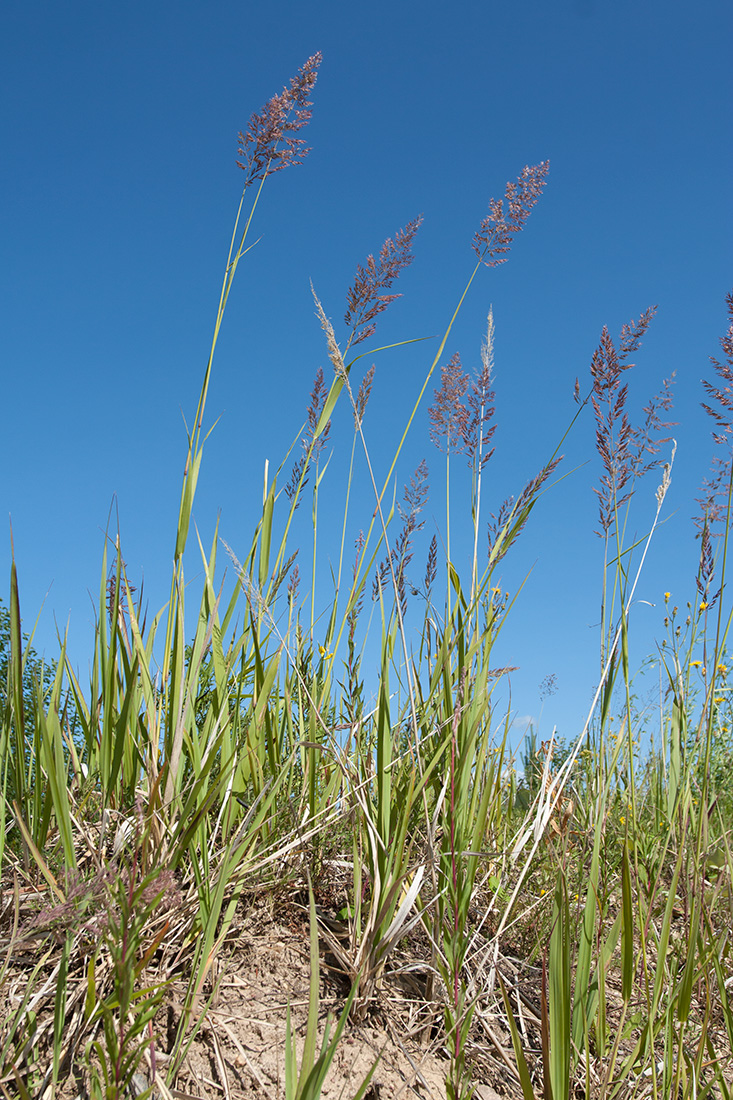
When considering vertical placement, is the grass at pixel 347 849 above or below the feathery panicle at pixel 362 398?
below

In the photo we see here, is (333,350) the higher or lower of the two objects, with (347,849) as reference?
higher

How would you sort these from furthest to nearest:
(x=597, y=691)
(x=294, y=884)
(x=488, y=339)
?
(x=488, y=339) < (x=294, y=884) < (x=597, y=691)

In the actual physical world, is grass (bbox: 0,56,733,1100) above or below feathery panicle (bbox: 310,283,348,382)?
below

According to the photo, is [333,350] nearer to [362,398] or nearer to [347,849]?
[362,398]

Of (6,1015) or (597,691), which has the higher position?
(597,691)

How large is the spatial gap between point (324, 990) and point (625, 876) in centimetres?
65

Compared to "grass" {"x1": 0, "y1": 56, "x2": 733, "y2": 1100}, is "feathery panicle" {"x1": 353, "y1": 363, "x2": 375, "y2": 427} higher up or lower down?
higher up

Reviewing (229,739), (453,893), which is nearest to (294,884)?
(229,739)

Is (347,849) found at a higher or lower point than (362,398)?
lower

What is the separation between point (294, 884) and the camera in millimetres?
1732

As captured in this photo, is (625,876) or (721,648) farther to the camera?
(721,648)

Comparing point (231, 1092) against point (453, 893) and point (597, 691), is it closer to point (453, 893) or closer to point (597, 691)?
point (453, 893)

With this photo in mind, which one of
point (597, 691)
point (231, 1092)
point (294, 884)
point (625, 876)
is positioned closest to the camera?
point (231, 1092)

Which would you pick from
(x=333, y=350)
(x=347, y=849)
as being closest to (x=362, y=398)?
(x=333, y=350)
